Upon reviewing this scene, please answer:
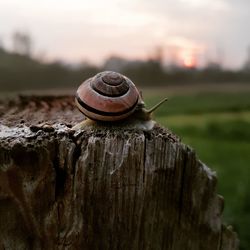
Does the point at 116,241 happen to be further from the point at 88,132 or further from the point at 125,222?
the point at 88,132

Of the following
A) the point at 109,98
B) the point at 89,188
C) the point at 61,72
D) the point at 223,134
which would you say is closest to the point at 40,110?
the point at 109,98

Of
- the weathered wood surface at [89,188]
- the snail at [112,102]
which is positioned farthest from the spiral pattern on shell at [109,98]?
the weathered wood surface at [89,188]

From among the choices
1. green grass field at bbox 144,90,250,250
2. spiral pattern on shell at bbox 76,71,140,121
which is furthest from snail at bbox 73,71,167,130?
green grass field at bbox 144,90,250,250

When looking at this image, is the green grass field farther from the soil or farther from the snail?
the snail

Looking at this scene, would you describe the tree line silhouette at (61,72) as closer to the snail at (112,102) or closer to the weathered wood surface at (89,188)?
the snail at (112,102)

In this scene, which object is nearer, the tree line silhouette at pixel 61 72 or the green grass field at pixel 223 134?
the green grass field at pixel 223 134
